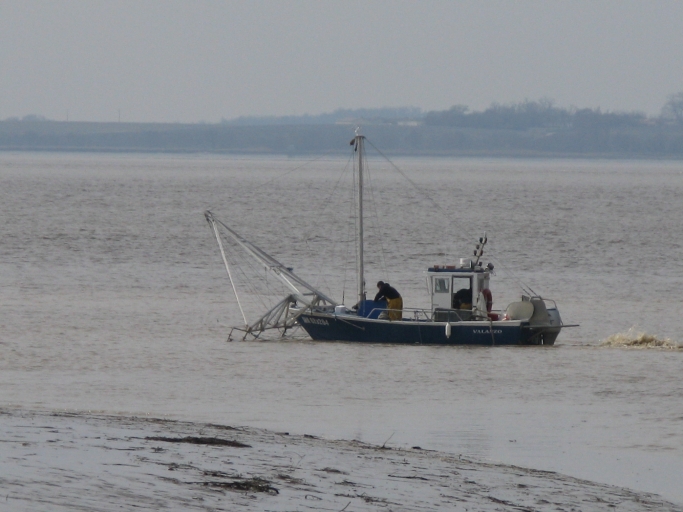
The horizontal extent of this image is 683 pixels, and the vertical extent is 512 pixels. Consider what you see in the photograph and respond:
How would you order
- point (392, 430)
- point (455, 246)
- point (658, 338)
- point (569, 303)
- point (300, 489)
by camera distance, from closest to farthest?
point (300, 489)
point (392, 430)
point (658, 338)
point (569, 303)
point (455, 246)

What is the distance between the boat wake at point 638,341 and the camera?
27989 millimetres

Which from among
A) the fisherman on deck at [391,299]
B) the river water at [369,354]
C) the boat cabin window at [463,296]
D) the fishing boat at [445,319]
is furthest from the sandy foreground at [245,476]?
the boat cabin window at [463,296]

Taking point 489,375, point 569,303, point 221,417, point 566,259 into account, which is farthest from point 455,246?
point 221,417

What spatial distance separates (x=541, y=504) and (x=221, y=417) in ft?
22.8

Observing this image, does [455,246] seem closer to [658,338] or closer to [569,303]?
[569,303]

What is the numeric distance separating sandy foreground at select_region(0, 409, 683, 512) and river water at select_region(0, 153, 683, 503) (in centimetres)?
123

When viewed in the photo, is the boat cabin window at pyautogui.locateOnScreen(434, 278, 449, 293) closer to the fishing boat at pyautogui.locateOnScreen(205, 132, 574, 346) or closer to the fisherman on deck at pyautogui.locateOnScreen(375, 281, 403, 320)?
the fishing boat at pyautogui.locateOnScreen(205, 132, 574, 346)

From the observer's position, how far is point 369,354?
26781mm

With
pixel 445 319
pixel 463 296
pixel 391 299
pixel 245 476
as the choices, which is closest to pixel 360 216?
pixel 391 299

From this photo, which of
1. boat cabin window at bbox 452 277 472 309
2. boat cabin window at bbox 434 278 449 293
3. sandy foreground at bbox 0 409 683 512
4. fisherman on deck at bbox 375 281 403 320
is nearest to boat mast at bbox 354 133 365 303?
fisherman on deck at bbox 375 281 403 320

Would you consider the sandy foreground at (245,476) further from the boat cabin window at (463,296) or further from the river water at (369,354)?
the boat cabin window at (463,296)

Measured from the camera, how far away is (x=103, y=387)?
2141cm

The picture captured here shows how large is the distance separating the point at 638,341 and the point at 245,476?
58.1ft

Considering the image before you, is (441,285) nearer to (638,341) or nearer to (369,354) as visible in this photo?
(369,354)
